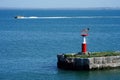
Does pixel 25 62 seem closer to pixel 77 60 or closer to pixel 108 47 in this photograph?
pixel 77 60

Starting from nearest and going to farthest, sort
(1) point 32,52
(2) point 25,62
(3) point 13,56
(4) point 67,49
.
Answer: (2) point 25,62 < (3) point 13,56 < (1) point 32,52 < (4) point 67,49

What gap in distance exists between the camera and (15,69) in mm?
42219

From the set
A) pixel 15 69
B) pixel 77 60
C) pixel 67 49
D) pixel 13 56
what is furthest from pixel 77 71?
pixel 67 49

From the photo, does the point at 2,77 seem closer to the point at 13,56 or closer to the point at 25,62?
the point at 25,62

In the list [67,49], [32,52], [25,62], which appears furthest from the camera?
[67,49]

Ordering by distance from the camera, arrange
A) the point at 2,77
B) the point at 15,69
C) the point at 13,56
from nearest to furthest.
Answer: the point at 2,77
the point at 15,69
the point at 13,56

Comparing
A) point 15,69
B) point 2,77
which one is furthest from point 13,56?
point 2,77

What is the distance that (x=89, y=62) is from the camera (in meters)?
39.8

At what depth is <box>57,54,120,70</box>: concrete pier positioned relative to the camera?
39.9 meters

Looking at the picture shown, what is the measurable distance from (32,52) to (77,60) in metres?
14.9

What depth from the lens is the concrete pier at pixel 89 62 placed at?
39906 millimetres

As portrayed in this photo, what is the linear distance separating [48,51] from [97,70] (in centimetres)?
1540

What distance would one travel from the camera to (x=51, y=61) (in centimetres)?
4619

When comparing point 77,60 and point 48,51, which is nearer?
point 77,60
